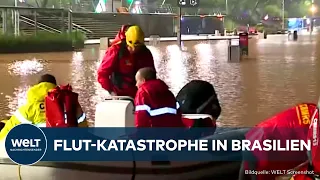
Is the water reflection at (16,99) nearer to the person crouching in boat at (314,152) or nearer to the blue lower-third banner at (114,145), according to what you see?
the blue lower-third banner at (114,145)

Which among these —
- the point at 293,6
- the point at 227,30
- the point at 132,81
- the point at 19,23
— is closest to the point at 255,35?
the point at 227,30

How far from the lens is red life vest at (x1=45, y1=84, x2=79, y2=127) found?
177 inches

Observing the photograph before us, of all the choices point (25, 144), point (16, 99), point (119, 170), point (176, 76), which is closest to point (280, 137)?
point (119, 170)

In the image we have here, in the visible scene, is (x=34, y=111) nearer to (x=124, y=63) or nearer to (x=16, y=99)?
(x=124, y=63)

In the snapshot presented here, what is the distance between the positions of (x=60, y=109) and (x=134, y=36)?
115cm

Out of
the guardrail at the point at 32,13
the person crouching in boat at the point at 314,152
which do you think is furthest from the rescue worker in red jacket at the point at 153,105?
the guardrail at the point at 32,13

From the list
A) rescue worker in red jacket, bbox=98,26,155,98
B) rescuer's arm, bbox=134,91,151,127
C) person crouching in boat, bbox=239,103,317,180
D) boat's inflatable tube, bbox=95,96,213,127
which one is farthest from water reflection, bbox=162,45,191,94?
person crouching in boat, bbox=239,103,317,180

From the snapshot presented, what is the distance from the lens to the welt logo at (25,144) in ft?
13.5

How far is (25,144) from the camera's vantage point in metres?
4.14

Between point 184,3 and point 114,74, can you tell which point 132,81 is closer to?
point 114,74

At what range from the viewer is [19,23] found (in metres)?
38.0

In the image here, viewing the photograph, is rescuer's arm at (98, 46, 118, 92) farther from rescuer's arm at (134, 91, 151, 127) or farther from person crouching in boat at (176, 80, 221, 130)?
rescuer's arm at (134, 91, 151, 127)

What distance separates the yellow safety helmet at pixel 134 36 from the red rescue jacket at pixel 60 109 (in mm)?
938

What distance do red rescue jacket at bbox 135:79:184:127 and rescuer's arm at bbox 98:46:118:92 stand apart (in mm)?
1160
